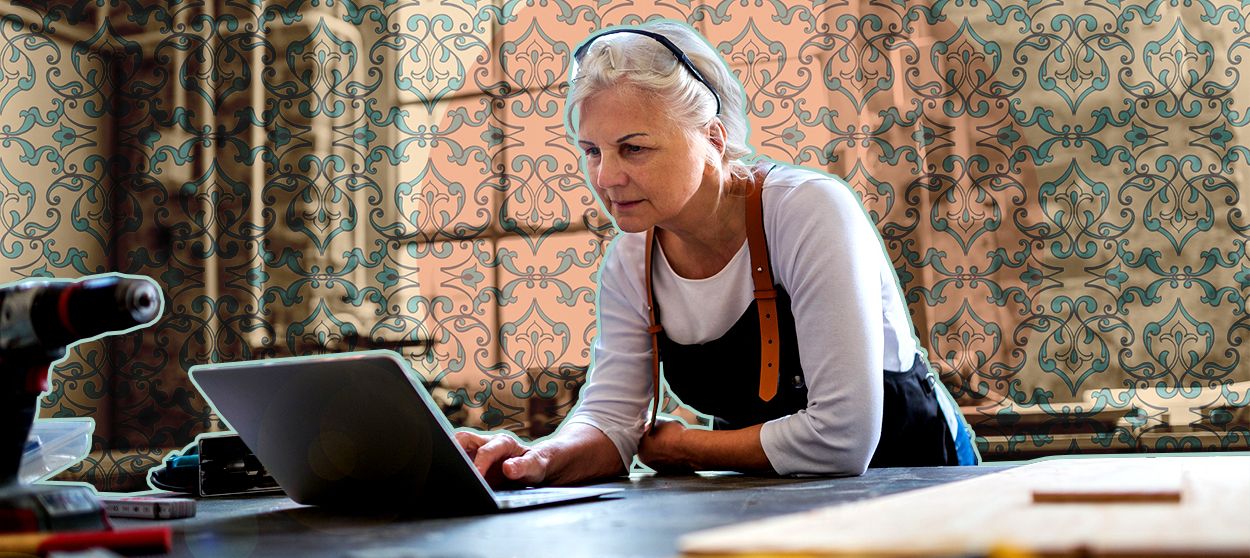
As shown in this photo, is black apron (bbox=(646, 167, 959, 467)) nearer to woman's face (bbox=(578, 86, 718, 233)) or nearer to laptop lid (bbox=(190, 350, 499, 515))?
woman's face (bbox=(578, 86, 718, 233))

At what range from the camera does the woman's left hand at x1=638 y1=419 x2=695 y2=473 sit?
4.43 feet

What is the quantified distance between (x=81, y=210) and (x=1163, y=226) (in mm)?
3373

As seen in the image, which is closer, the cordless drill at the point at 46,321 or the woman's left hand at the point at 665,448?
the cordless drill at the point at 46,321

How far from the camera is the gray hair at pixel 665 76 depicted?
137cm

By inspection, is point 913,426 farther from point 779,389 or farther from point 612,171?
point 612,171

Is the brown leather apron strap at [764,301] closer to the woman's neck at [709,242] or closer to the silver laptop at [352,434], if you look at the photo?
the woman's neck at [709,242]

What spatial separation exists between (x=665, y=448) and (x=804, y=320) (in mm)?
247

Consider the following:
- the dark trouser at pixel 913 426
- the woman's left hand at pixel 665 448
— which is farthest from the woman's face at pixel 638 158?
the dark trouser at pixel 913 426

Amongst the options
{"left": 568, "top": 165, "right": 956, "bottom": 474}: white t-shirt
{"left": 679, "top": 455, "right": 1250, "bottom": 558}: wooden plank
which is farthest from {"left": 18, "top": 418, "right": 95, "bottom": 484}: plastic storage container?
{"left": 568, "top": 165, "right": 956, "bottom": 474}: white t-shirt

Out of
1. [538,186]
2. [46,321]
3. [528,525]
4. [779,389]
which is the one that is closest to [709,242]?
[779,389]

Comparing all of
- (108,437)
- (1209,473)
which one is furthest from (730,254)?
(108,437)

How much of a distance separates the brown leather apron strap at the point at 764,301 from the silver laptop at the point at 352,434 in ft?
1.60

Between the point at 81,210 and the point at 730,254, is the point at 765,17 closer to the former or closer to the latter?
the point at 730,254

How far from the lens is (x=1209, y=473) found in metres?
0.72
